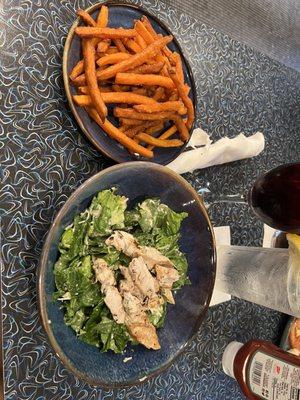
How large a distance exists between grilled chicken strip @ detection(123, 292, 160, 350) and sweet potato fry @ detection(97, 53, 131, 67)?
0.48m

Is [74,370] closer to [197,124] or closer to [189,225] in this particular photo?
[189,225]

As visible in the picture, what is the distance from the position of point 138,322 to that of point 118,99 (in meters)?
0.47

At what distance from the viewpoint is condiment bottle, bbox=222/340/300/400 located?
1102 millimetres

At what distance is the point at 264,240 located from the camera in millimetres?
1488

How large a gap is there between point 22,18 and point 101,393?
86 cm

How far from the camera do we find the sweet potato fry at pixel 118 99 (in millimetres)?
912

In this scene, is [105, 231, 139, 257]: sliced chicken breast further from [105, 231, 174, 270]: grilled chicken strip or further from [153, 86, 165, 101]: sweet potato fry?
[153, 86, 165, 101]: sweet potato fry

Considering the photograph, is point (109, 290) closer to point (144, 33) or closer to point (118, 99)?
point (118, 99)

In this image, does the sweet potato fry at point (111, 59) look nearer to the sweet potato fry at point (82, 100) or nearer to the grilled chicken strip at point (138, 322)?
the sweet potato fry at point (82, 100)

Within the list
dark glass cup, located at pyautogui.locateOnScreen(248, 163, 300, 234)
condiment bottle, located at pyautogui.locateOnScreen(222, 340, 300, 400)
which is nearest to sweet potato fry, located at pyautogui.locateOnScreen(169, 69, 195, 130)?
dark glass cup, located at pyautogui.locateOnScreen(248, 163, 300, 234)

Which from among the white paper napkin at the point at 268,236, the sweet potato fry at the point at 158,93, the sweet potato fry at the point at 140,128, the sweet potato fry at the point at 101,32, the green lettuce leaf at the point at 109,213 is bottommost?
the white paper napkin at the point at 268,236

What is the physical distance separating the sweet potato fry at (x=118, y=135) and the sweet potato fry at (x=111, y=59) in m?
0.10

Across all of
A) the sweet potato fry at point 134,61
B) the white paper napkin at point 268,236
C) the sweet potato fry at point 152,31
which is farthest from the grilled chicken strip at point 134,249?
the white paper napkin at point 268,236

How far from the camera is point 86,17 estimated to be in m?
0.93
